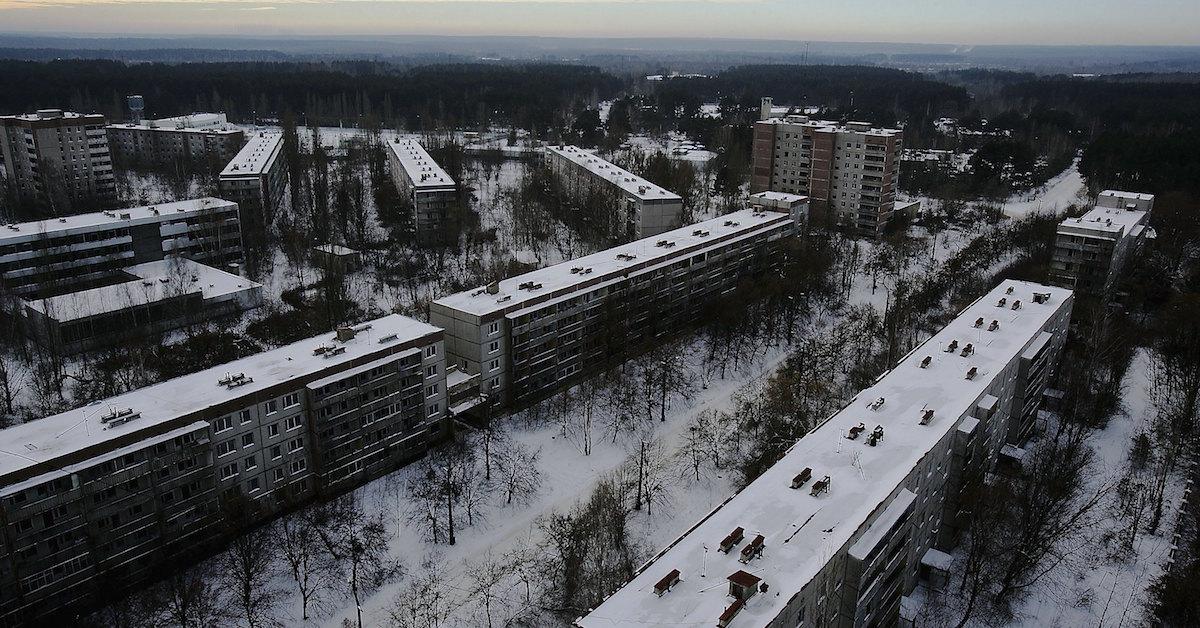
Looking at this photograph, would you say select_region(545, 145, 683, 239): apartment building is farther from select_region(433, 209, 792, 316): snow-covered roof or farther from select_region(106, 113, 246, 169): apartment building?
select_region(106, 113, 246, 169): apartment building

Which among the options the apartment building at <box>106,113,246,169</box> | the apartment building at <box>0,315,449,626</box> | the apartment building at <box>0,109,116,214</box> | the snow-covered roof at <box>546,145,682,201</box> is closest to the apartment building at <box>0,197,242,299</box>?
the apartment building at <box>0,109,116,214</box>

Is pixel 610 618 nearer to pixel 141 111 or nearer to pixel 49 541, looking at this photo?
pixel 49 541

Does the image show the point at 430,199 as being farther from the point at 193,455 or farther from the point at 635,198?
the point at 193,455

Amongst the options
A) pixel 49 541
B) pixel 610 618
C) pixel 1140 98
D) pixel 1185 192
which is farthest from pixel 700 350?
pixel 1140 98

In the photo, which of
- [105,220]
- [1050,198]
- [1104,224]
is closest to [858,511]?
[1104,224]

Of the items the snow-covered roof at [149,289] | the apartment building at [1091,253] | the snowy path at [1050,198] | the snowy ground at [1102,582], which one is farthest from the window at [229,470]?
the snowy path at [1050,198]

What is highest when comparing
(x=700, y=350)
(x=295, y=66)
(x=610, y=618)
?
(x=295, y=66)
